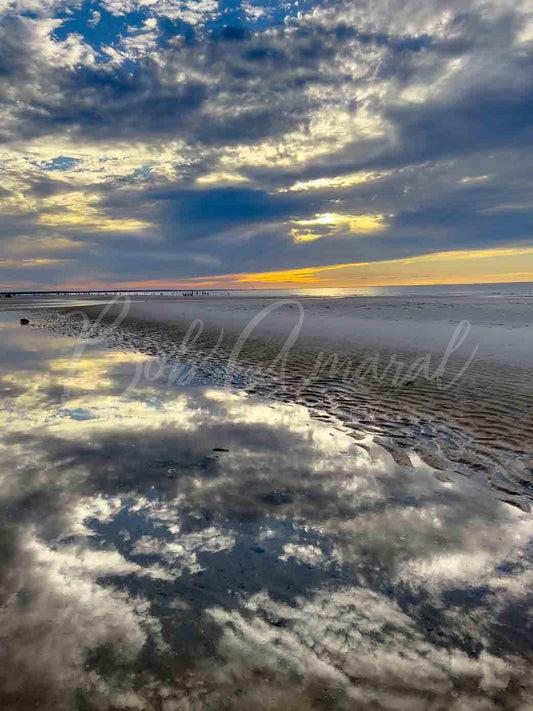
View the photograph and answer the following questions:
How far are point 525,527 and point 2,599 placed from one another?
623 cm

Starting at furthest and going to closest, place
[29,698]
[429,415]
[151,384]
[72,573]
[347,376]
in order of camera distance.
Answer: [347,376]
[151,384]
[429,415]
[72,573]
[29,698]

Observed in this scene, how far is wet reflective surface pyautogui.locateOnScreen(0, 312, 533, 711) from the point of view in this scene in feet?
11.1

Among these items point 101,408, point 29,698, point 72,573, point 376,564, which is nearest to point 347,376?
point 101,408

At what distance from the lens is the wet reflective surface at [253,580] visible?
11.1 ft

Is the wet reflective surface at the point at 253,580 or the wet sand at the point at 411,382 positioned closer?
the wet reflective surface at the point at 253,580

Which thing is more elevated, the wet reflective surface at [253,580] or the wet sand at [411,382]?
the wet reflective surface at [253,580]

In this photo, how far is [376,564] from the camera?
4.88 metres

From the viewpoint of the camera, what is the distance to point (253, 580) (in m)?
4.61

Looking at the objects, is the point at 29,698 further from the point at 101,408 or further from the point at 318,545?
the point at 101,408

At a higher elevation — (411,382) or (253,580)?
(253,580)

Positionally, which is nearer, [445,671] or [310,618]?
[445,671]

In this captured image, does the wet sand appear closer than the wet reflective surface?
No

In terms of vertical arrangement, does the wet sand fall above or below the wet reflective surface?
below

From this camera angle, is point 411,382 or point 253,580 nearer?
point 253,580
